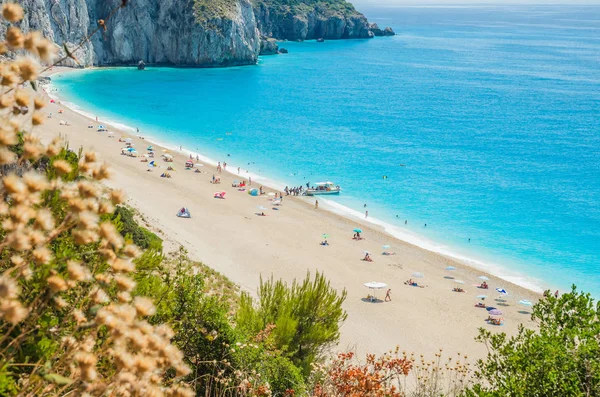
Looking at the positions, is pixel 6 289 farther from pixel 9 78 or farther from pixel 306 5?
pixel 306 5

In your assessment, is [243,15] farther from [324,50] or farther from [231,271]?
[231,271]

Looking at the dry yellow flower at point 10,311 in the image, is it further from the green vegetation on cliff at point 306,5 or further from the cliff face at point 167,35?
the green vegetation on cliff at point 306,5

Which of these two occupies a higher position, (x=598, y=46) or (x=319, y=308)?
(x=598, y=46)

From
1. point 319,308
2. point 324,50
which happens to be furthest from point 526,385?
point 324,50

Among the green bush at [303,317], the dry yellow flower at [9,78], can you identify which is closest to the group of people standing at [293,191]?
the green bush at [303,317]

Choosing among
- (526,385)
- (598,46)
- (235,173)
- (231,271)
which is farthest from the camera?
(598,46)

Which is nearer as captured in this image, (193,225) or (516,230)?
(193,225)

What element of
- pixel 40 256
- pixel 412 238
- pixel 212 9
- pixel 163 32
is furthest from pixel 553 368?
pixel 212 9

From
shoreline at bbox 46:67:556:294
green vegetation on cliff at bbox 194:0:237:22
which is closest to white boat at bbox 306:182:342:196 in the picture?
shoreline at bbox 46:67:556:294
